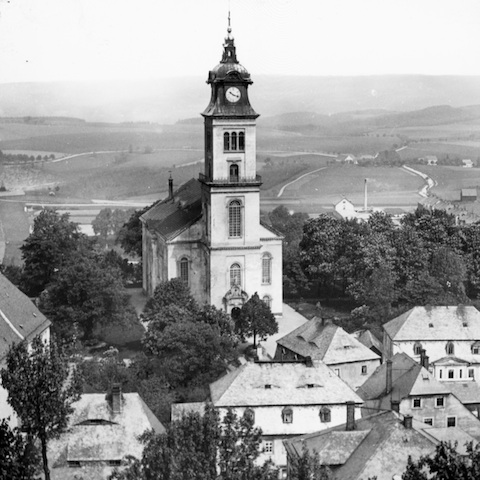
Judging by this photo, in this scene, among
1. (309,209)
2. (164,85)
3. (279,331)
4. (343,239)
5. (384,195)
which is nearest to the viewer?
(279,331)

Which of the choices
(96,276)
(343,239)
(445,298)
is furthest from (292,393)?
(343,239)

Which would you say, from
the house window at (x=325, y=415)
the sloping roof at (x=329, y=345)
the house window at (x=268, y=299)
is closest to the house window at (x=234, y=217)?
the house window at (x=268, y=299)

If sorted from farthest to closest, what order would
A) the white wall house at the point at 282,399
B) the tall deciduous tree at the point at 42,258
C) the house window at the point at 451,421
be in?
the tall deciduous tree at the point at 42,258 → the house window at the point at 451,421 → the white wall house at the point at 282,399

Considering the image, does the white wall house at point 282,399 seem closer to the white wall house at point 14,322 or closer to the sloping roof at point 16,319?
the white wall house at point 14,322

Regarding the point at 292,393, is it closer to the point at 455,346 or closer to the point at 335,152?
the point at 455,346

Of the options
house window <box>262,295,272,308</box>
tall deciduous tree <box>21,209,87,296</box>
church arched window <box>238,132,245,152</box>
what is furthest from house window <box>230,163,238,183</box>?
tall deciduous tree <box>21,209,87,296</box>
